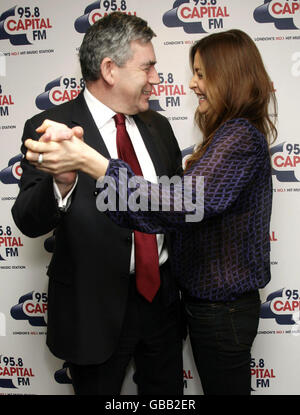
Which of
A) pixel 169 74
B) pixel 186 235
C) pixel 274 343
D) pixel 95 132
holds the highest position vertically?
pixel 169 74

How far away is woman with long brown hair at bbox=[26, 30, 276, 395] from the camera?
3.62ft

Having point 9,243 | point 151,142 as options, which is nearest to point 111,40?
point 151,142

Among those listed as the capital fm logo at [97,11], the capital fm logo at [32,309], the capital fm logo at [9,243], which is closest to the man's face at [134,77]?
the capital fm logo at [97,11]

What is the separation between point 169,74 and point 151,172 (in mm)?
615

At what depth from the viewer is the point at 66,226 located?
1.35 metres

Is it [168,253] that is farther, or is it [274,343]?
[274,343]

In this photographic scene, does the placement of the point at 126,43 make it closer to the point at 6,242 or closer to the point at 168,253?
the point at 168,253

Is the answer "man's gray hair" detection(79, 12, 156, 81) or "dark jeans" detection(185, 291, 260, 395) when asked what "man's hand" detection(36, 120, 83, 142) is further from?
"dark jeans" detection(185, 291, 260, 395)

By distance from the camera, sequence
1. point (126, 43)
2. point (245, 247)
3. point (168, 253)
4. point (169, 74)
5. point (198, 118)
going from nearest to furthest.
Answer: point (245, 247) < point (126, 43) < point (168, 253) < point (198, 118) < point (169, 74)

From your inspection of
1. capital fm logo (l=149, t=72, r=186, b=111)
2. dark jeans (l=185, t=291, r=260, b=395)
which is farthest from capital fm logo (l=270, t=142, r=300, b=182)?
dark jeans (l=185, t=291, r=260, b=395)

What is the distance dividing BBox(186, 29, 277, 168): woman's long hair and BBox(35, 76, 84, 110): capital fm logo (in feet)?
2.60

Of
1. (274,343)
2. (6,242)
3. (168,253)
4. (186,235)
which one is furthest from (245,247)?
(6,242)

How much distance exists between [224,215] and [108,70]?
63 centimetres

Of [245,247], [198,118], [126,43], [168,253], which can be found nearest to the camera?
[245,247]
